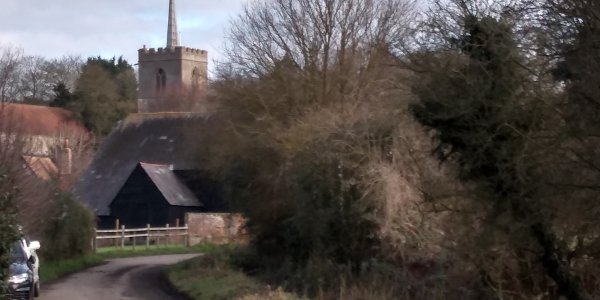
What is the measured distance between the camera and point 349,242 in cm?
2553

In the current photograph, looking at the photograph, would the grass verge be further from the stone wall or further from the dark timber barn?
the dark timber barn

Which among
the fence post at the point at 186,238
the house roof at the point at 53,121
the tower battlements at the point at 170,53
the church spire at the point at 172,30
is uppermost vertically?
the church spire at the point at 172,30

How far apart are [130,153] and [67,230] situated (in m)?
28.1

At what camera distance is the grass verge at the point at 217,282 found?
21.1 metres

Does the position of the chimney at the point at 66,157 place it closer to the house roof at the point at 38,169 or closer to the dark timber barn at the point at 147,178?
the dark timber barn at the point at 147,178

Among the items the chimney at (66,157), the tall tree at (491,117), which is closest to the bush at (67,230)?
the chimney at (66,157)

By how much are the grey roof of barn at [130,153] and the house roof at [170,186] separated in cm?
146

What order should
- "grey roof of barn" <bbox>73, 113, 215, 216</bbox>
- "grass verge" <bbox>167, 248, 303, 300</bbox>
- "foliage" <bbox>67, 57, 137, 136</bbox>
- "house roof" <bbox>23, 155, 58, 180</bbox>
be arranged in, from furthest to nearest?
1. "foliage" <bbox>67, 57, 137, 136</bbox>
2. "grey roof of barn" <bbox>73, 113, 215, 216</bbox>
3. "house roof" <bbox>23, 155, 58, 180</bbox>
4. "grass verge" <bbox>167, 248, 303, 300</bbox>

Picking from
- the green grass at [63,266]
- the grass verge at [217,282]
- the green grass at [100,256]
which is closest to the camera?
the grass verge at [217,282]

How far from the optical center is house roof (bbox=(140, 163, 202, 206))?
58.2 meters

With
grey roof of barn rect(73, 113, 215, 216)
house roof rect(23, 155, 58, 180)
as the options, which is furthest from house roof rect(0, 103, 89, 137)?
house roof rect(23, 155, 58, 180)

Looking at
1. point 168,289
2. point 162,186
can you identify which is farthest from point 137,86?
point 168,289

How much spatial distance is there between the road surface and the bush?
1.28 m

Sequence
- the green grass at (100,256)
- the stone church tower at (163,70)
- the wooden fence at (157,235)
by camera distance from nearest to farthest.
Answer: the green grass at (100,256) < the wooden fence at (157,235) < the stone church tower at (163,70)
